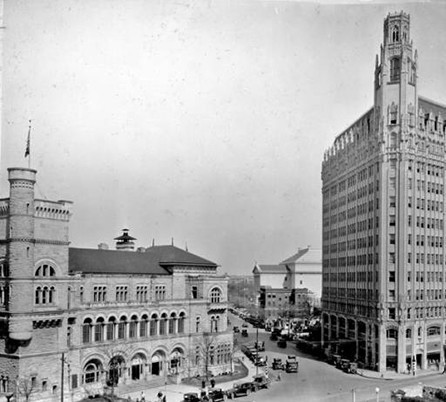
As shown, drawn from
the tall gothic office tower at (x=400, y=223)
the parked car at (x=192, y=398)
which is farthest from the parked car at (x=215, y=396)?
the tall gothic office tower at (x=400, y=223)

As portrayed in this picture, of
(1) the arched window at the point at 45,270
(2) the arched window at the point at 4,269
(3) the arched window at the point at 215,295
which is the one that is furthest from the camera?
(3) the arched window at the point at 215,295

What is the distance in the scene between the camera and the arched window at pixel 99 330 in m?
52.9

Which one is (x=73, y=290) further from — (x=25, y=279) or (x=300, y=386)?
(x=300, y=386)

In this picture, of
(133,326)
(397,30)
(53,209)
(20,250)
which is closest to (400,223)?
(397,30)

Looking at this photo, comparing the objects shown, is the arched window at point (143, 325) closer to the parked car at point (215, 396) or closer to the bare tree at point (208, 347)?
the bare tree at point (208, 347)

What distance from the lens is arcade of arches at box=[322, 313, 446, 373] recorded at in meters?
66.4

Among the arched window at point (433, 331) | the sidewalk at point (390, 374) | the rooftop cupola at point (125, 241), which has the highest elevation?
the rooftop cupola at point (125, 241)

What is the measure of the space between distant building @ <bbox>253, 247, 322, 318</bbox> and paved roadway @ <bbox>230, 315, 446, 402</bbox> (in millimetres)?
59143

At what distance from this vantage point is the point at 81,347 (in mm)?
50562

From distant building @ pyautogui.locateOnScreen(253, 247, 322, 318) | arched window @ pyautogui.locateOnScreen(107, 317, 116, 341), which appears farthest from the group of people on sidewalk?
distant building @ pyautogui.locateOnScreen(253, 247, 322, 318)

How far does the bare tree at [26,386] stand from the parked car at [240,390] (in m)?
16.0

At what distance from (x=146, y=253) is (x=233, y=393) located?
18.5 meters

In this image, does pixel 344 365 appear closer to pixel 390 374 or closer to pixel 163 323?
pixel 390 374

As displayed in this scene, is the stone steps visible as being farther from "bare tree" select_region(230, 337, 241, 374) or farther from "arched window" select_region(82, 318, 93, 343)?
"bare tree" select_region(230, 337, 241, 374)
